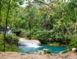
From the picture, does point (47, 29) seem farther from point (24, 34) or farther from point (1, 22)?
point (1, 22)

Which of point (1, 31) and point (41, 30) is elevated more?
point (1, 31)

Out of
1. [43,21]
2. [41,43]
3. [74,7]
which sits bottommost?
[41,43]

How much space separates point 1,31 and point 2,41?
4.50ft

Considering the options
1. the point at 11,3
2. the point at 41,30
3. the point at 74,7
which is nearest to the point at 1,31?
the point at 11,3

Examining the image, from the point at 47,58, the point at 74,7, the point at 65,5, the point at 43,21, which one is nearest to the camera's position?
the point at 47,58

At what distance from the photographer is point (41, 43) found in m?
25.2

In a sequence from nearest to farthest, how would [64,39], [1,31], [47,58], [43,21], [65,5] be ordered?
[47,58] → [1,31] → [65,5] → [64,39] → [43,21]

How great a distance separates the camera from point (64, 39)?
77.5 feet

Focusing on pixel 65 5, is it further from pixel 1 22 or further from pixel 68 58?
pixel 68 58

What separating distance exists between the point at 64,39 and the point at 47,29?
4370 mm

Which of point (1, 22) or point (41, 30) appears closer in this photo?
point (1, 22)

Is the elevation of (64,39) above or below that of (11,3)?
below

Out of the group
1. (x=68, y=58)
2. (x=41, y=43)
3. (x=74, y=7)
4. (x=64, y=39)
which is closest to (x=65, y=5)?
(x=74, y=7)

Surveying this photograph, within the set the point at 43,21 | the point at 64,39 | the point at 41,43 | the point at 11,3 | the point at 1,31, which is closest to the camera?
the point at 11,3
